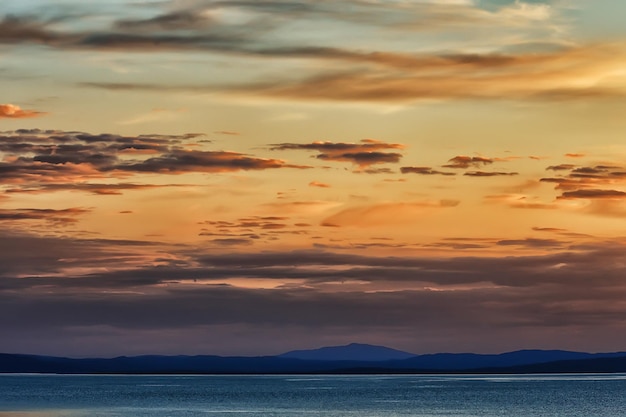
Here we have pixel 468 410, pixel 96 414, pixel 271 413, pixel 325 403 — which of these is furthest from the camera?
pixel 325 403

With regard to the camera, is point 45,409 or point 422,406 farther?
point 422,406

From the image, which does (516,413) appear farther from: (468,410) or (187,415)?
(187,415)

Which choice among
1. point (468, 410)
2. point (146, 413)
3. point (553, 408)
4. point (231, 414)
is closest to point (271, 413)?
point (231, 414)

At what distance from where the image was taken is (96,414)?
119 m

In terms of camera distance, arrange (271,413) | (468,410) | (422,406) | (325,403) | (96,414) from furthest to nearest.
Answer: (325,403) < (422,406) < (468,410) < (271,413) < (96,414)

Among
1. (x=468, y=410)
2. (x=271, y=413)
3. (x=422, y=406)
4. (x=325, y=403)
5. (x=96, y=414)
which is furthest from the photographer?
(x=325, y=403)

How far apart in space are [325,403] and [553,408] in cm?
3012

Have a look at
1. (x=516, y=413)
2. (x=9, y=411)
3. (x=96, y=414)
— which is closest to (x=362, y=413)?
(x=516, y=413)

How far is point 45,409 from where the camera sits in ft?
422

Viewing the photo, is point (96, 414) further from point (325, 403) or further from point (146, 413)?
point (325, 403)

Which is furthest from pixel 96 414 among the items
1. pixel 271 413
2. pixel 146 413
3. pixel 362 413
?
pixel 362 413

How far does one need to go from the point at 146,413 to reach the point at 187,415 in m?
6.38

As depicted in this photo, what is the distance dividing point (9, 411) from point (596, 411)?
2572 inches

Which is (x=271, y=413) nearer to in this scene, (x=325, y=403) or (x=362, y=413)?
(x=362, y=413)
